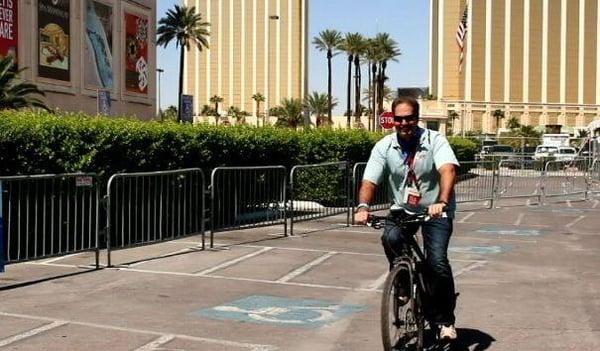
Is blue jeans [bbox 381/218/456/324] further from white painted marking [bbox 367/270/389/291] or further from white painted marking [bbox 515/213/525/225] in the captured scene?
white painted marking [bbox 515/213/525/225]

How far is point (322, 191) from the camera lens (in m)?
16.7

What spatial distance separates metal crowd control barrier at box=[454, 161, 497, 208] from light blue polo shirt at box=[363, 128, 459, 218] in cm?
1570

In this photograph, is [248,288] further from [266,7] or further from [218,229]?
[266,7]

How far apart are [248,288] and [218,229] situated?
4806 millimetres

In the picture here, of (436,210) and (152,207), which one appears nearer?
(436,210)

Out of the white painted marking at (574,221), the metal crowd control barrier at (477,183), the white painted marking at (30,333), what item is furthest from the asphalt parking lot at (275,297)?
the metal crowd control barrier at (477,183)

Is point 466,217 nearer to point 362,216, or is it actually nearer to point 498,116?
point 362,216

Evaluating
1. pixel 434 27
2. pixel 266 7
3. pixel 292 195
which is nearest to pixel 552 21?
pixel 434 27

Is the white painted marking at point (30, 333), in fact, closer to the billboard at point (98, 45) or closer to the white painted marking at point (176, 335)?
the white painted marking at point (176, 335)

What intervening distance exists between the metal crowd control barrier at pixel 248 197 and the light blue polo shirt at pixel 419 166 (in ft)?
22.0

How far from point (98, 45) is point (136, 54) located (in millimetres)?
5131

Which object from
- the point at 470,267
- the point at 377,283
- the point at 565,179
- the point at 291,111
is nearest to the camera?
the point at 377,283

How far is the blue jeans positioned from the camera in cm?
580

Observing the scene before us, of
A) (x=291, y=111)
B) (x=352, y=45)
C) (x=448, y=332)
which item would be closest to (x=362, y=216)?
(x=448, y=332)
